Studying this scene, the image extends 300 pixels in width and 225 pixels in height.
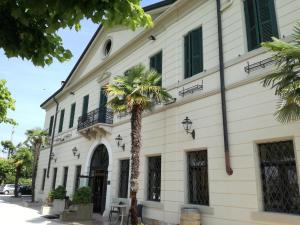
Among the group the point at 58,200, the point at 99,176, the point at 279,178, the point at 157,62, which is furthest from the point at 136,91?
the point at 58,200

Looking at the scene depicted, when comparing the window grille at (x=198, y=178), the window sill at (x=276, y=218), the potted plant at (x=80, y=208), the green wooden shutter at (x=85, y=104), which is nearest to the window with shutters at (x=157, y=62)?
the window grille at (x=198, y=178)

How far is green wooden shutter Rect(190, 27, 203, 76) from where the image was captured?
10.6 meters

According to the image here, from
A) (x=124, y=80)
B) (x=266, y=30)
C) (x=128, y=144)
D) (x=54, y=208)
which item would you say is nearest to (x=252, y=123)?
(x=266, y=30)

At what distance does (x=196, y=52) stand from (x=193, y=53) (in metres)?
0.16

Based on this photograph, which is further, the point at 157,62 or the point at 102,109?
the point at 102,109

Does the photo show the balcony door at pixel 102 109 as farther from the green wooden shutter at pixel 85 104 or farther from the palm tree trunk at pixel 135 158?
the palm tree trunk at pixel 135 158

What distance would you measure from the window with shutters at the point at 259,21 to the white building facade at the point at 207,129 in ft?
0.11

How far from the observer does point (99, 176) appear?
51.3ft

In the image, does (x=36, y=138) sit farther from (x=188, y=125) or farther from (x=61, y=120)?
(x=188, y=125)

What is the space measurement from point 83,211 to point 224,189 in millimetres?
7388

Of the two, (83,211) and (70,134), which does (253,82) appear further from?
(70,134)

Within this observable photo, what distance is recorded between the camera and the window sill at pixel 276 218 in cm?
658

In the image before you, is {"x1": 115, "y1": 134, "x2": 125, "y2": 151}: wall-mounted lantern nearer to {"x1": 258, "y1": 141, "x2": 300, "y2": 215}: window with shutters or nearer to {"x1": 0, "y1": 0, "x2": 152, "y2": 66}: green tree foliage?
{"x1": 258, "y1": 141, "x2": 300, "y2": 215}: window with shutters

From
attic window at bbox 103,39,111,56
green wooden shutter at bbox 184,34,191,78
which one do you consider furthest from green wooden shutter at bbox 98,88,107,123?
green wooden shutter at bbox 184,34,191,78
